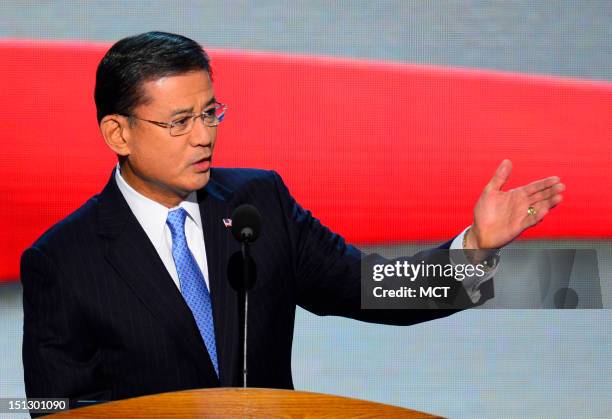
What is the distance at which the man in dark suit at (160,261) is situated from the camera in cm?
196

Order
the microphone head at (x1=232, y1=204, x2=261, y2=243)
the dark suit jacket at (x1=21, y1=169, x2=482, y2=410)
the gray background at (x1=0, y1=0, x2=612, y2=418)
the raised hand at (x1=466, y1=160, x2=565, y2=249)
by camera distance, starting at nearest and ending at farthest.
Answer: the microphone head at (x1=232, y1=204, x2=261, y2=243) → the dark suit jacket at (x1=21, y1=169, x2=482, y2=410) → the raised hand at (x1=466, y1=160, x2=565, y2=249) → the gray background at (x1=0, y1=0, x2=612, y2=418)

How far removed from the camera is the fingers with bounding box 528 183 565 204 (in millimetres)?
2041

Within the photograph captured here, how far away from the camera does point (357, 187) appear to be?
11.2 ft

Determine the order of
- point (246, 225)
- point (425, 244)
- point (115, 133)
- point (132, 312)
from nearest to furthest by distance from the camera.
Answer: point (246, 225) → point (132, 312) → point (115, 133) → point (425, 244)

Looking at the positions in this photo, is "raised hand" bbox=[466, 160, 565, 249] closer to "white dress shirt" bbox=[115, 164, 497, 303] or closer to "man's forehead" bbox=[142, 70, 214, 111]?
"white dress shirt" bbox=[115, 164, 497, 303]

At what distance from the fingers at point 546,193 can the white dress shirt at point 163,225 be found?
0.69 meters

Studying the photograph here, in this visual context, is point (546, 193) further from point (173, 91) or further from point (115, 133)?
point (115, 133)

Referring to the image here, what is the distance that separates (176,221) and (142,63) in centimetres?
33

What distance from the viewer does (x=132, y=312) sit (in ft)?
6.46

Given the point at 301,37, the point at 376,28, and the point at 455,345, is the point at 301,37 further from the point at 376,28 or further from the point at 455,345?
the point at 455,345

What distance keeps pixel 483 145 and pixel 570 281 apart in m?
A: 0.54

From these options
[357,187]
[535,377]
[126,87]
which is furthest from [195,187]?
[535,377]

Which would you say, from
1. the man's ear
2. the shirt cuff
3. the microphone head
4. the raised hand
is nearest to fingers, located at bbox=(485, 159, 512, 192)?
the raised hand

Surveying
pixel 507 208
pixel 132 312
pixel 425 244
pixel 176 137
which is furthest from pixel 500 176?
pixel 425 244
